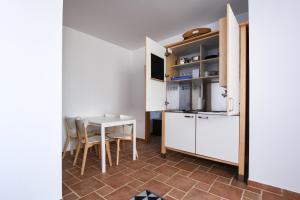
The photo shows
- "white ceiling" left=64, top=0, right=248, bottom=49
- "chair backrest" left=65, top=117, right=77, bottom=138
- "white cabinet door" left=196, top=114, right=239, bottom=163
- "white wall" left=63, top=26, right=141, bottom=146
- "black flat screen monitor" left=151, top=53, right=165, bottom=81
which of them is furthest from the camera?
"white wall" left=63, top=26, right=141, bottom=146


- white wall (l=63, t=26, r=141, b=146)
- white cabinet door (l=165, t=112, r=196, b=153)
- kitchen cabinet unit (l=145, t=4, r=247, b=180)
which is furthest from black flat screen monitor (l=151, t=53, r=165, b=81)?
white wall (l=63, t=26, r=141, b=146)

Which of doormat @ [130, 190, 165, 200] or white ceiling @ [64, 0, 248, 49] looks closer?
doormat @ [130, 190, 165, 200]

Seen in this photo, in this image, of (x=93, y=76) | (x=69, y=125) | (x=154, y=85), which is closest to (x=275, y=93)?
(x=154, y=85)

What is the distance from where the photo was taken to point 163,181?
6.07 ft

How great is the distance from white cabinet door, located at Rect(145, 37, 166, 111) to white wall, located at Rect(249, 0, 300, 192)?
132 centimetres

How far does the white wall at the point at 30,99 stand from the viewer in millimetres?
1081

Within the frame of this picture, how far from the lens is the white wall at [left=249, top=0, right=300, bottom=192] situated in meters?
1.48

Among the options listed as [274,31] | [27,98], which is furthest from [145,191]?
[274,31]

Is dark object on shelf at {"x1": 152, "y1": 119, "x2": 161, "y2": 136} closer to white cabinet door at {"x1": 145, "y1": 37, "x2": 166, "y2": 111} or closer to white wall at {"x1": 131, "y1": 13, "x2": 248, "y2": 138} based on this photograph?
white wall at {"x1": 131, "y1": 13, "x2": 248, "y2": 138}

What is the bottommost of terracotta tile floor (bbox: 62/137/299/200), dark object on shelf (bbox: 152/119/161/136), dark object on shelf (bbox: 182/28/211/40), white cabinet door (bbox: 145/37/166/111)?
terracotta tile floor (bbox: 62/137/299/200)

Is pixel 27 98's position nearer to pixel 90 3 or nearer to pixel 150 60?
pixel 150 60

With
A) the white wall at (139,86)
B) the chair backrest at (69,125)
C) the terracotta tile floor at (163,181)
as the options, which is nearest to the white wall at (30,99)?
the terracotta tile floor at (163,181)

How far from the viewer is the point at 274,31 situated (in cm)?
158

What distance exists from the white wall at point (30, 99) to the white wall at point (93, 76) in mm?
1805
